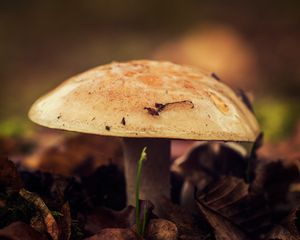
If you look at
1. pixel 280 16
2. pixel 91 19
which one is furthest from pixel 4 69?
pixel 280 16

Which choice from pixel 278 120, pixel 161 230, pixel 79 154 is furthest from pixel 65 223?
pixel 278 120

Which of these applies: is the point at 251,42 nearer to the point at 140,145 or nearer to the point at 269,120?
the point at 269,120

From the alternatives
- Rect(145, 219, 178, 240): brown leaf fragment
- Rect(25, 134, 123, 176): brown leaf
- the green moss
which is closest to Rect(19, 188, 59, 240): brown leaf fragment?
Rect(145, 219, 178, 240): brown leaf fragment

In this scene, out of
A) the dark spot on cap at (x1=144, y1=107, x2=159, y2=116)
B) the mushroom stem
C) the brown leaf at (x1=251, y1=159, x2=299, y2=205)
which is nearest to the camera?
the dark spot on cap at (x1=144, y1=107, x2=159, y2=116)

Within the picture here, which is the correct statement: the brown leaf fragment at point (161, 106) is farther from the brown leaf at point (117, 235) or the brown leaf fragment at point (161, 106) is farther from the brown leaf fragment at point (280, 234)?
the brown leaf fragment at point (280, 234)

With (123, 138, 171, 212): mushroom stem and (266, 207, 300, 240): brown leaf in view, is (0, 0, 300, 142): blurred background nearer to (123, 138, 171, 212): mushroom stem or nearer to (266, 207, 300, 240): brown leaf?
(123, 138, 171, 212): mushroom stem

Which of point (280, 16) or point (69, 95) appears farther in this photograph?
point (280, 16)
